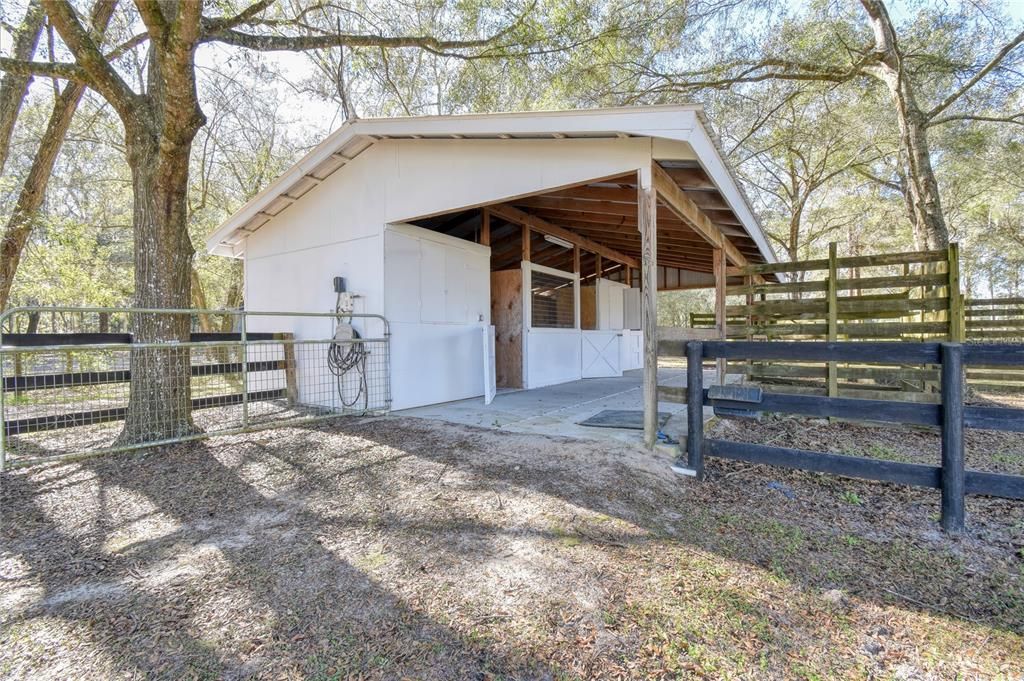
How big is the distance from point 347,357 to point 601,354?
226 inches

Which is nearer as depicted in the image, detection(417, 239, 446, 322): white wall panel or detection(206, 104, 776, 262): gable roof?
detection(206, 104, 776, 262): gable roof

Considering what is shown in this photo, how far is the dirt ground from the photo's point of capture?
1.52 meters

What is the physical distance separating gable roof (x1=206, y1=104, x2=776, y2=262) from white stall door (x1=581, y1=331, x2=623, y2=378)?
353cm

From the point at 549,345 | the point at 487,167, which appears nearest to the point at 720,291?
the point at 549,345

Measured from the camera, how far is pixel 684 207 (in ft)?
16.2

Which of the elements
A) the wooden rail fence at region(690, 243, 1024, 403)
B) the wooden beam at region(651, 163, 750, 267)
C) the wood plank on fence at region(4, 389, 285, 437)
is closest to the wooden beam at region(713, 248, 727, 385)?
the wooden beam at region(651, 163, 750, 267)

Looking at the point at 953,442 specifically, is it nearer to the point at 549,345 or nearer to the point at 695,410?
the point at 695,410

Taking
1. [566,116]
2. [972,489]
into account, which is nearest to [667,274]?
[566,116]

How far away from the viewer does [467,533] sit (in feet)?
7.82

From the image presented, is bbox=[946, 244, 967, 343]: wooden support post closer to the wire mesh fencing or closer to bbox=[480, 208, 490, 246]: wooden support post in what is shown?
bbox=[480, 208, 490, 246]: wooden support post

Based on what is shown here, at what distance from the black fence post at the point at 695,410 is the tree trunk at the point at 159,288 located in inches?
171

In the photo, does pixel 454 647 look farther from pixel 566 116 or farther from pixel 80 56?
pixel 80 56

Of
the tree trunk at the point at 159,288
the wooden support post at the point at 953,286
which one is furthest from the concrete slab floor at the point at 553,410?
the wooden support post at the point at 953,286

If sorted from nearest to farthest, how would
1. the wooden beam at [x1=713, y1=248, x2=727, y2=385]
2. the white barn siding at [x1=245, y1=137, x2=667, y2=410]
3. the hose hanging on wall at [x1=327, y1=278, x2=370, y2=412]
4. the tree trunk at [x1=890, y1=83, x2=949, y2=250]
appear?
1. the white barn siding at [x1=245, y1=137, x2=667, y2=410]
2. the hose hanging on wall at [x1=327, y1=278, x2=370, y2=412]
3. the tree trunk at [x1=890, y1=83, x2=949, y2=250]
4. the wooden beam at [x1=713, y1=248, x2=727, y2=385]
